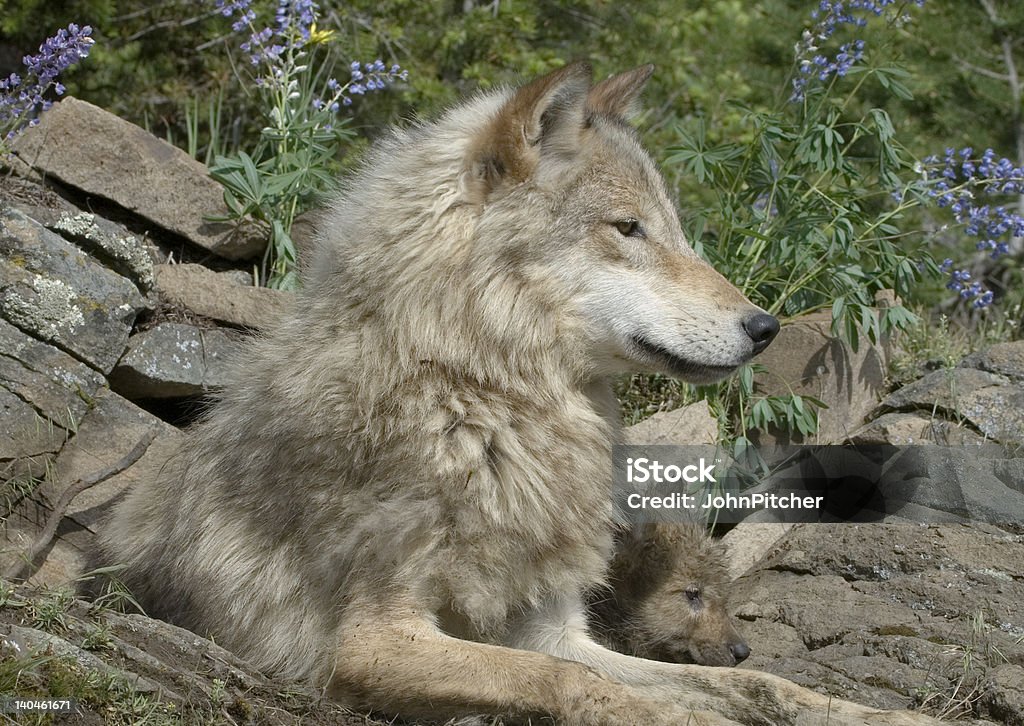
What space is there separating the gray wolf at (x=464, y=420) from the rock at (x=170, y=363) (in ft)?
4.64

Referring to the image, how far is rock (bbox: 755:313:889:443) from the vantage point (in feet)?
18.5

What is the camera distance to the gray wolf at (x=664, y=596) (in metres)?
4.45

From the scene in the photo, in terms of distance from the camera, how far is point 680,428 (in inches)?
208

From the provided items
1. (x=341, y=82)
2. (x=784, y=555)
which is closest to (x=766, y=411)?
(x=784, y=555)

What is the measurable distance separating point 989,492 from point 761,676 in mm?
1945

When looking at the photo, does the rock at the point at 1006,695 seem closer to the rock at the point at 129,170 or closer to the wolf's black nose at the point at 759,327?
the wolf's black nose at the point at 759,327

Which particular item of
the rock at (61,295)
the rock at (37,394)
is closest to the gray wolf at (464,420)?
the rock at (37,394)

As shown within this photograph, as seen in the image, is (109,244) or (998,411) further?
(998,411)

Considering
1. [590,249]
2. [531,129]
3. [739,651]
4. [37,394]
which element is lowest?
[739,651]

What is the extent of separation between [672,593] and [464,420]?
4.82ft

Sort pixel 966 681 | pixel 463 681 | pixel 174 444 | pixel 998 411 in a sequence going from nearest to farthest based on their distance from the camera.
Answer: pixel 463 681
pixel 966 681
pixel 174 444
pixel 998 411

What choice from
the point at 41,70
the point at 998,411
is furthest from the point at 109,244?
the point at 998,411

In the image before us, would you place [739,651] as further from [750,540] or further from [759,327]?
[759,327]

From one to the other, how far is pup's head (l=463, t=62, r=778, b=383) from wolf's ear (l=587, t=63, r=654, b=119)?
1.03 ft
